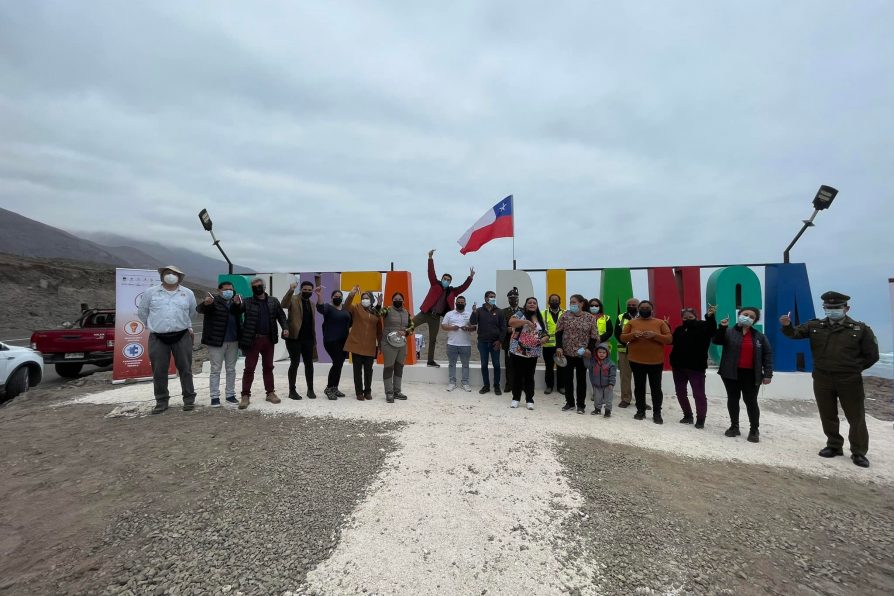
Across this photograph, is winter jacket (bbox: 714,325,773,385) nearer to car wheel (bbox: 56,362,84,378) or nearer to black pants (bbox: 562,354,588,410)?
black pants (bbox: 562,354,588,410)

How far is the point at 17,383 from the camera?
7375 mm

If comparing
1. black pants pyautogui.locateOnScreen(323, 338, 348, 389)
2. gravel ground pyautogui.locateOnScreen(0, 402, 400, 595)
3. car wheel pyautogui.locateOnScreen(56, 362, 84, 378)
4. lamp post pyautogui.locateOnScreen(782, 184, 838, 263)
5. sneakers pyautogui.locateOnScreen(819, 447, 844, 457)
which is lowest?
sneakers pyautogui.locateOnScreen(819, 447, 844, 457)

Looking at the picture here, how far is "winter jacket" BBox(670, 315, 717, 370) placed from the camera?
5.68 metres

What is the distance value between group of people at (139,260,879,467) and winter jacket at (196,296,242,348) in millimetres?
16

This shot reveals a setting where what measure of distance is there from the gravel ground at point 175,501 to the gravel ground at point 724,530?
2.10m

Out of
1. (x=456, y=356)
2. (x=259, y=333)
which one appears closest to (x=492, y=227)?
(x=456, y=356)

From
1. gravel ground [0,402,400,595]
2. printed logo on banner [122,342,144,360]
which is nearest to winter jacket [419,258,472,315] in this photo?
gravel ground [0,402,400,595]

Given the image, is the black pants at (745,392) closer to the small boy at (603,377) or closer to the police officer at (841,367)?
the police officer at (841,367)

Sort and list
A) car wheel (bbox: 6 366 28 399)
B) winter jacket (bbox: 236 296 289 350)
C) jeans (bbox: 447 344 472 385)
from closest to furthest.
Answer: winter jacket (bbox: 236 296 289 350) < car wheel (bbox: 6 366 28 399) < jeans (bbox: 447 344 472 385)

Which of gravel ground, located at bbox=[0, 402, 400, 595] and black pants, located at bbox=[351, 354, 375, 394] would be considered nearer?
gravel ground, located at bbox=[0, 402, 400, 595]

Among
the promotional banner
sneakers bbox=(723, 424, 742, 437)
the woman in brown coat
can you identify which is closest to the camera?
sneakers bbox=(723, 424, 742, 437)

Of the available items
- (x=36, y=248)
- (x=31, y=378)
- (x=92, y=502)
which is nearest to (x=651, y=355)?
(x=92, y=502)

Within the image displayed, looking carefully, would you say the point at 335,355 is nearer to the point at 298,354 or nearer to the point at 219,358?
the point at 298,354

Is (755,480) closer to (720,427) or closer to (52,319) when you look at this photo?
(720,427)
